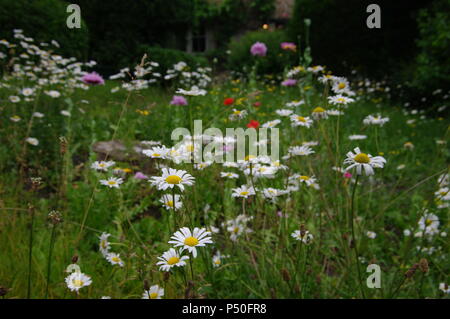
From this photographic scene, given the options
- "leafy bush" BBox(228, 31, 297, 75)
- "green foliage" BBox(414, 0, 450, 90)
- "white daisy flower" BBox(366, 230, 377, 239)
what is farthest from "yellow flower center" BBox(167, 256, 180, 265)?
"leafy bush" BBox(228, 31, 297, 75)

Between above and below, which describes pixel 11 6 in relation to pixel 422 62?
above

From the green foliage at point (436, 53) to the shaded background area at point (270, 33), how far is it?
1cm

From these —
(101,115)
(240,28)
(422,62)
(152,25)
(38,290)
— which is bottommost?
(38,290)

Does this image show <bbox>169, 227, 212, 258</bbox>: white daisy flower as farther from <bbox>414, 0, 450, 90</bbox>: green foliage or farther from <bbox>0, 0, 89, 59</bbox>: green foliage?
<bbox>414, 0, 450, 90</bbox>: green foliage

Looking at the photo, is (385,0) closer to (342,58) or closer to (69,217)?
(342,58)

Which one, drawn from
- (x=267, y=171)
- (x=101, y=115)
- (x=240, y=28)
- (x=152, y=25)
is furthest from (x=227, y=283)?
(x=240, y=28)

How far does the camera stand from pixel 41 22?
4.66 metres

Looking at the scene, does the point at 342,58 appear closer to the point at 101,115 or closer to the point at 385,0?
the point at 385,0

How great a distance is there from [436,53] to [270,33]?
16.1 ft

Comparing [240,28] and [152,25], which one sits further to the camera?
[240,28]
